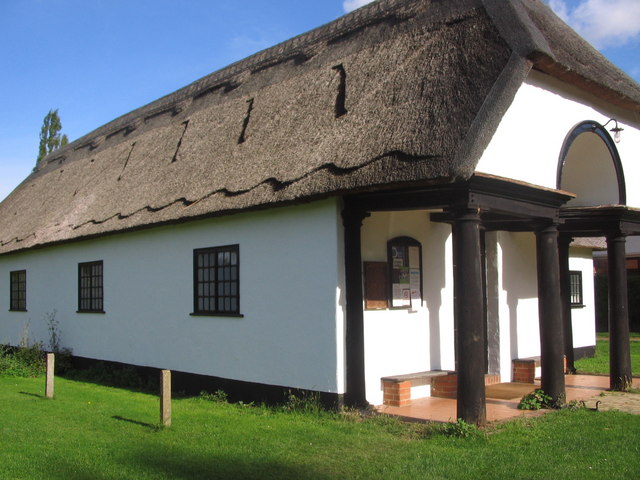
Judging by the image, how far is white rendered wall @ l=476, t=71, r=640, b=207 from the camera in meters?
8.91

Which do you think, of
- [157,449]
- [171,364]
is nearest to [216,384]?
[171,364]

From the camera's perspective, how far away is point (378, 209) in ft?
30.0

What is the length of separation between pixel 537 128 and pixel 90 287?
10623 millimetres

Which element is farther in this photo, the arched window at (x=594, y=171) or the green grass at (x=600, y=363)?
the green grass at (x=600, y=363)

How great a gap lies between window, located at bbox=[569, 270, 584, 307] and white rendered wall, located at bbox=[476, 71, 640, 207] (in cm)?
709

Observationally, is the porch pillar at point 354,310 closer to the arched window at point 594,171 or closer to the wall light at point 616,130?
the arched window at point 594,171

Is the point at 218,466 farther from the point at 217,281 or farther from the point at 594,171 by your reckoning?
the point at 594,171

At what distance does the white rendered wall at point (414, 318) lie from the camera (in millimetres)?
9922

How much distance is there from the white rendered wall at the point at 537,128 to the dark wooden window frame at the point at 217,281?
175 inches

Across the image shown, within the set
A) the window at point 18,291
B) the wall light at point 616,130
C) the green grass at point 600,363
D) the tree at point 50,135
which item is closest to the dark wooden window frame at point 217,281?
the wall light at point 616,130

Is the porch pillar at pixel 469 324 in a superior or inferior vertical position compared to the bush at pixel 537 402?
superior

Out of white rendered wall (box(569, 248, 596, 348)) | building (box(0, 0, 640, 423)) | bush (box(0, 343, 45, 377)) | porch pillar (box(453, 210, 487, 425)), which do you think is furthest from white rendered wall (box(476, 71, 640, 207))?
bush (box(0, 343, 45, 377))

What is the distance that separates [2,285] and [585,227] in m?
16.3

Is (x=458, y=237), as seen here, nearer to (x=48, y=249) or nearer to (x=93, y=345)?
(x=93, y=345)
